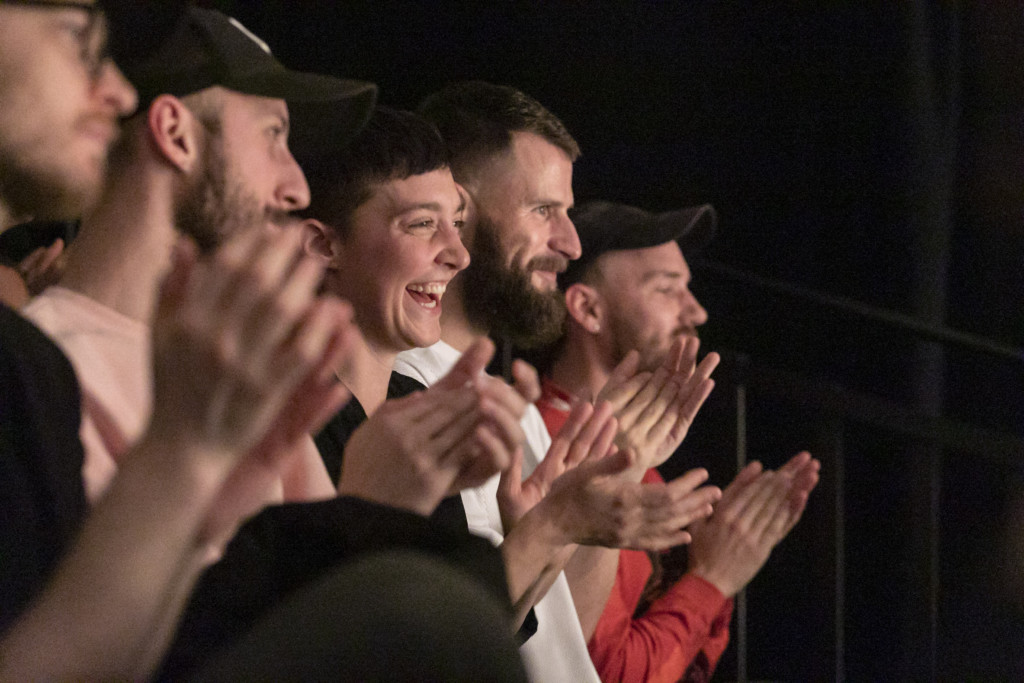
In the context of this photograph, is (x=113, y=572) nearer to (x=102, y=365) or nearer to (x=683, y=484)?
(x=102, y=365)

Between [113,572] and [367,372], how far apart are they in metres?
0.83

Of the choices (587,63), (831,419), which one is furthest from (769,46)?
(831,419)

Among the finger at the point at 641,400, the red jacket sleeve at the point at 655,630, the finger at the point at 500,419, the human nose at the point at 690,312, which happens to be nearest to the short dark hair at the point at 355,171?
the finger at the point at 641,400

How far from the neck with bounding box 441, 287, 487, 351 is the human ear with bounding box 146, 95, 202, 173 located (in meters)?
0.81

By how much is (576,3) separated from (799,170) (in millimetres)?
680

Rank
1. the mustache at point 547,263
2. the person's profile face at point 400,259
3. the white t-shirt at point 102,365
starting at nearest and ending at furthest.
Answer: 1. the white t-shirt at point 102,365
2. the person's profile face at point 400,259
3. the mustache at point 547,263

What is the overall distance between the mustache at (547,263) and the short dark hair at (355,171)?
41 cm

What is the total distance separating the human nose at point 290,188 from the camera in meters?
1.03

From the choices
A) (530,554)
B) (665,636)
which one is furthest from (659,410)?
(530,554)

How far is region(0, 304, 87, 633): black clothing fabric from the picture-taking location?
0.71 m

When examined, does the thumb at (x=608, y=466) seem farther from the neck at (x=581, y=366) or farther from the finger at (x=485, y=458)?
the neck at (x=581, y=366)

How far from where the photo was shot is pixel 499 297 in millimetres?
1768

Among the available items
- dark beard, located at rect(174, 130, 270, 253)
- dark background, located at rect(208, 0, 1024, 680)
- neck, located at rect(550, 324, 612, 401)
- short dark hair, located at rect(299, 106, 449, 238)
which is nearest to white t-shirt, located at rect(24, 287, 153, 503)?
dark beard, located at rect(174, 130, 270, 253)

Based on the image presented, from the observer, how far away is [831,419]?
7.34ft
